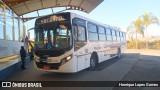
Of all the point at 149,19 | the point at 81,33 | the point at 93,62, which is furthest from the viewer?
the point at 149,19

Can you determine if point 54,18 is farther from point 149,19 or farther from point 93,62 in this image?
point 149,19

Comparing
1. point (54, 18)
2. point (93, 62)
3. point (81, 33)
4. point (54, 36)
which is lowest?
point (93, 62)

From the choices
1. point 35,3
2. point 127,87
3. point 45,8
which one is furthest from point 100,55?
point 45,8

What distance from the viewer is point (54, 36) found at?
34.9ft

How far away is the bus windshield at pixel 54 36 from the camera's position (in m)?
10.4

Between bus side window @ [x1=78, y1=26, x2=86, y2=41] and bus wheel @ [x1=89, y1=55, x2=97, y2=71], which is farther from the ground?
bus side window @ [x1=78, y1=26, x2=86, y2=41]

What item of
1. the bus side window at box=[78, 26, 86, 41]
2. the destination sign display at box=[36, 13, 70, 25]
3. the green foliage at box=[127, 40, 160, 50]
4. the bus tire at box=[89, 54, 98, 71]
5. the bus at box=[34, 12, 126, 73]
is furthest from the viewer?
the green foliage at box=[127, 40, 160, 50]

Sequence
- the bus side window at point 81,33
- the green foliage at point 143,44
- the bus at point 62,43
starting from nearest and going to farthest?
the bus at point 62,43, the bus side window at point 81,33, the green foliage at point 143,44

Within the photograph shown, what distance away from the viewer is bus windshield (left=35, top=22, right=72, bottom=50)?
10383 millimetres

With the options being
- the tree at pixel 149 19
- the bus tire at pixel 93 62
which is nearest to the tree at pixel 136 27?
the tree at pixel 149 19

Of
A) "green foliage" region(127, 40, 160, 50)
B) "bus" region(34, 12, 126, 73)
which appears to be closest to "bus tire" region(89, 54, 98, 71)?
"bus" region(34, 12, 126, 73)

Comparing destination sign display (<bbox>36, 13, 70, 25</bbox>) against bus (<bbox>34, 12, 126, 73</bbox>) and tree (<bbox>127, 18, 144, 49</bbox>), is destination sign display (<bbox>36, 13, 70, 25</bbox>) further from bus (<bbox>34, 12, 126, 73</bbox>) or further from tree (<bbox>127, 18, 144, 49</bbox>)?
tree (<bbox>127, 18, 144, 49</bbox>)

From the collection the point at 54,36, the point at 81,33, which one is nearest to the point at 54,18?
the point at 54,36

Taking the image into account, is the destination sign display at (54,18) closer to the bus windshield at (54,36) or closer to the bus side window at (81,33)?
the bus windshield at (54,36)
